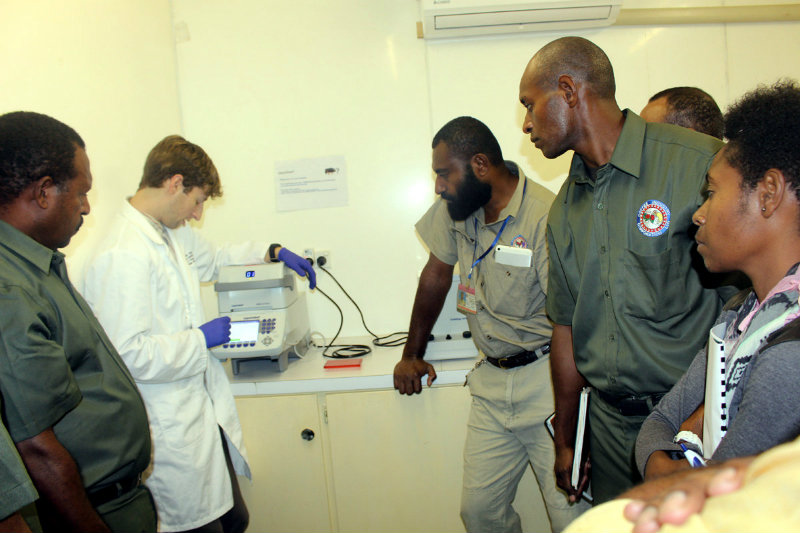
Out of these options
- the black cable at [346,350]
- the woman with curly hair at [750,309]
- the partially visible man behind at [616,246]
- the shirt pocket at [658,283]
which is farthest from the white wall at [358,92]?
the woman with curly hair at [750,309]

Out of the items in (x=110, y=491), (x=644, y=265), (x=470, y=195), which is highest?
(x=470, y=195)

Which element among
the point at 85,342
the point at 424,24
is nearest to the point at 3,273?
the point at 85,342

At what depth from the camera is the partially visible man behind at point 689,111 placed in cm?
169

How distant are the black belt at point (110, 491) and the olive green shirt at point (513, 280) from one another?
45.0 inches

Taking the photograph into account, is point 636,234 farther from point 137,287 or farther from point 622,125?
point 137,287

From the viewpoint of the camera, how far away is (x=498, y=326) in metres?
1.69

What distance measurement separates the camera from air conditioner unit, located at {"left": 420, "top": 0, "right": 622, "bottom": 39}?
2.21 meters

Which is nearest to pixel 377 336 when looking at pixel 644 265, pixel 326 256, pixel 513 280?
pixel 326 256

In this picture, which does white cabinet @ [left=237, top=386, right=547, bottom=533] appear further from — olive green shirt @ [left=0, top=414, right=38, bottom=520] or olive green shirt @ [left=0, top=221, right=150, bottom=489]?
olive green shirt @ [left=0, top=414, right=38, bottom=520]

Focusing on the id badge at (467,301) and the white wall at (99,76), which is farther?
the id badge at (467,301)

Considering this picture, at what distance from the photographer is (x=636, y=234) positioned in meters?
1.14

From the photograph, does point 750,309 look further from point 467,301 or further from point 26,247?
point 26,247

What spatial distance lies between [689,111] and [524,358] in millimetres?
1066

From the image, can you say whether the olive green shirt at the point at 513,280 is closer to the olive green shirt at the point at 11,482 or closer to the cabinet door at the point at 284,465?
the cabinet door at the point at 284,465
